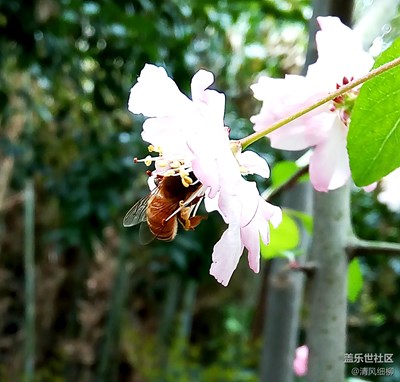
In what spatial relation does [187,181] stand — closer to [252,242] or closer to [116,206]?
[252,242]

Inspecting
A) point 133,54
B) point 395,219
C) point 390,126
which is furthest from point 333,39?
point 395,219

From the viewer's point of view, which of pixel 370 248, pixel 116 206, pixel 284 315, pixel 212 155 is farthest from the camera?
pixel 116 206

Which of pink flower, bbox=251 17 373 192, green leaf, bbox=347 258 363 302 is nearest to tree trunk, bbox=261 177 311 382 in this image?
green leaf, bbox=347 258 363 302

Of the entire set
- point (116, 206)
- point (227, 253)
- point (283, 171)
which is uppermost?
point (116, 206)

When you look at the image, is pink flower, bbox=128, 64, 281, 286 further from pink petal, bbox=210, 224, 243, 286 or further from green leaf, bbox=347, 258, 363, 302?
green leaf, bbox=347, 258, 363, 302

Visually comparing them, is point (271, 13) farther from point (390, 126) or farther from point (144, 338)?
point (144, 338)

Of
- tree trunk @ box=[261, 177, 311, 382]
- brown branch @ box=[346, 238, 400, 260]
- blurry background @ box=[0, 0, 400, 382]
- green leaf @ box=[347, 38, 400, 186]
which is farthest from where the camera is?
blurry background @ box=[0, 0, 400, 382]

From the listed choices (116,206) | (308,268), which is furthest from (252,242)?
(116,206)
